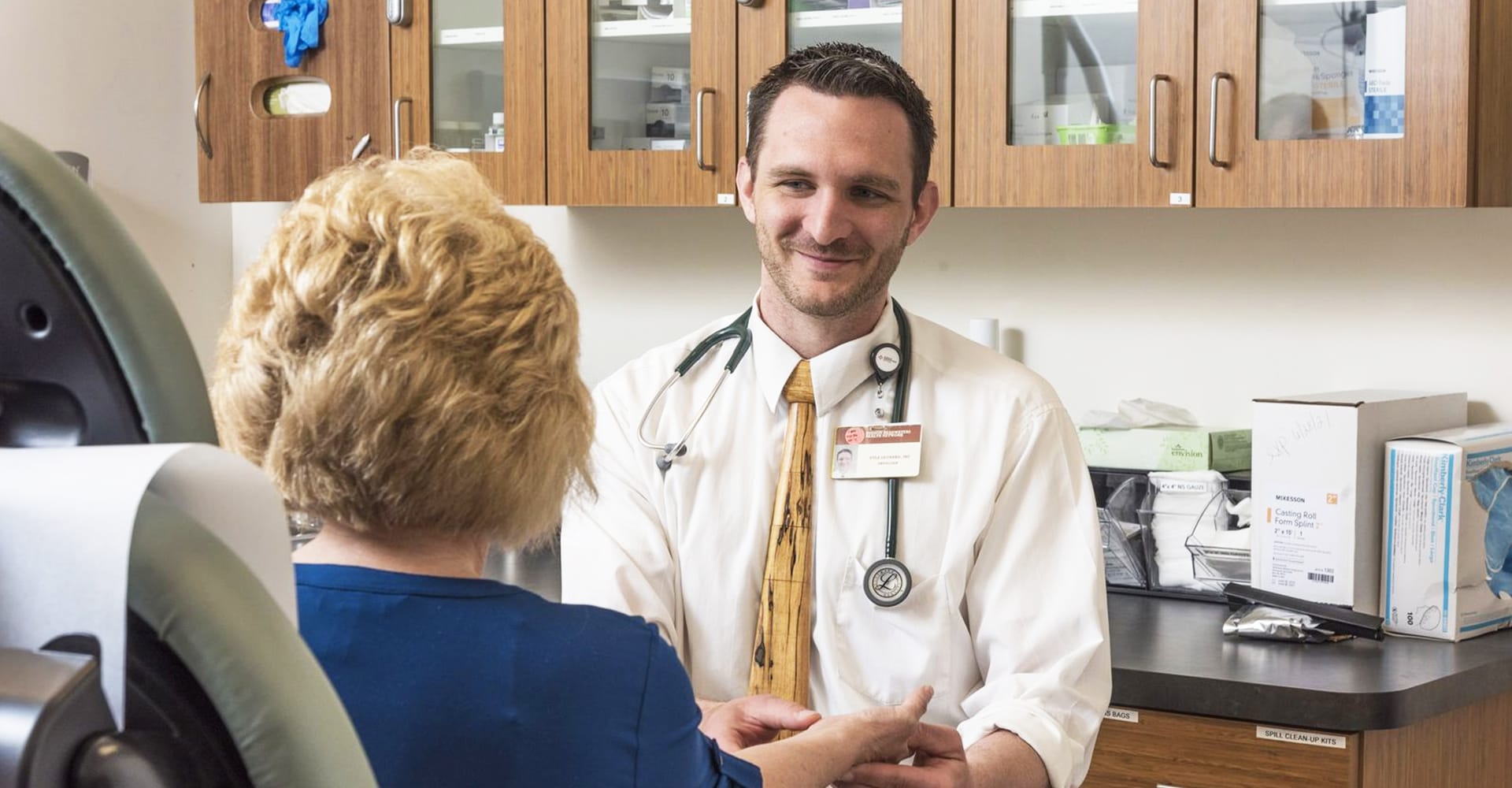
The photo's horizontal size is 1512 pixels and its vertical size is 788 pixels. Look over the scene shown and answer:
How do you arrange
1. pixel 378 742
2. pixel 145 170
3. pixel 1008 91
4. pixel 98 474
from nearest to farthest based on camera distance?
pixel 98 474 < pixel 378 742 < pixel 1008 91 < pixel 145 170

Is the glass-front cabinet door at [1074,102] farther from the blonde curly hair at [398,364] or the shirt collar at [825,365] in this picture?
the blonde curly hair at [398,364]

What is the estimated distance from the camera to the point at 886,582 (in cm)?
172

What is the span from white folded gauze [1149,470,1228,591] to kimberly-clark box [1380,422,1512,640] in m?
0.28

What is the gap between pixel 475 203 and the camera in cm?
99

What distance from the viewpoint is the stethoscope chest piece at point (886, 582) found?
1.71 metres

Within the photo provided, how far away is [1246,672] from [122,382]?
1901mm

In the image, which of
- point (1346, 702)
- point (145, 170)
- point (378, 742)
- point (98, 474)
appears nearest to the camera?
point (98, 474)

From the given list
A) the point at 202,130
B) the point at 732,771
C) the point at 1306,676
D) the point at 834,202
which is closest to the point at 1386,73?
the point at 1306,676

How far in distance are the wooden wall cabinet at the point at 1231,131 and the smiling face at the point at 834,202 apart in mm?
741

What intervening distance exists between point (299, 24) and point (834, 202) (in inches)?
72.9

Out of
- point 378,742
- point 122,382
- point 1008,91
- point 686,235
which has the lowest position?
point 378,742

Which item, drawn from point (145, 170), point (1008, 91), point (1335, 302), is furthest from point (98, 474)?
point (145, 170)

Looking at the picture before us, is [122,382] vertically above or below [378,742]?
above

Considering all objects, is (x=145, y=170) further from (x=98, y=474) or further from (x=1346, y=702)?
(x=98, y=474)
